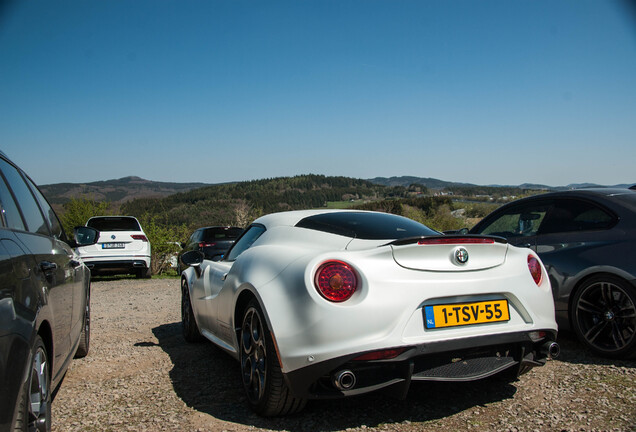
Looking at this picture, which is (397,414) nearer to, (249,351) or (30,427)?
(249,351)

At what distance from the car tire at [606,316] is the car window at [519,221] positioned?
91 centimetres

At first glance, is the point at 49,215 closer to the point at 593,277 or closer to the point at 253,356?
the point at 253,356

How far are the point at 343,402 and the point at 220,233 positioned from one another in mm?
10521

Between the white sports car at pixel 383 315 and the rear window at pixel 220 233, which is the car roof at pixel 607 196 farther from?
A: the rear window at pixel 220 233

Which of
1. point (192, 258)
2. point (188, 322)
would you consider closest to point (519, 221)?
point (192, 258)

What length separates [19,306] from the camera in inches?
85.0

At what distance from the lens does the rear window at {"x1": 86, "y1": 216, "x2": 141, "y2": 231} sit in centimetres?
1334

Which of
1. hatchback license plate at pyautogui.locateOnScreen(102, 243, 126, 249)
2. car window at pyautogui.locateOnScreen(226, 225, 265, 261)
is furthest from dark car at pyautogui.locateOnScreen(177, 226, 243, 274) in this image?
car window at pyautogui.locateOnScreen(226, 225, 265, 261)

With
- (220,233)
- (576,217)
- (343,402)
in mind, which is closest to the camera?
(343,402)

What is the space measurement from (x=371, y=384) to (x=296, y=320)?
54 centimetres

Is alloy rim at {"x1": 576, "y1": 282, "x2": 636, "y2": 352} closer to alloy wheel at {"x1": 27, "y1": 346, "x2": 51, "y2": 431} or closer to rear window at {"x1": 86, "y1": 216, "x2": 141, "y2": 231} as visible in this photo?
alloy wheel at {"x1": 27, "y1": 346, "x2": 51, "y2": 431}

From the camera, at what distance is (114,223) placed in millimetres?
13539

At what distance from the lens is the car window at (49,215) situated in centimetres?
394

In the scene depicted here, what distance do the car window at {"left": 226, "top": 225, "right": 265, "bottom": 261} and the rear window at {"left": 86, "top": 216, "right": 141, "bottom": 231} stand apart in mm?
9612
